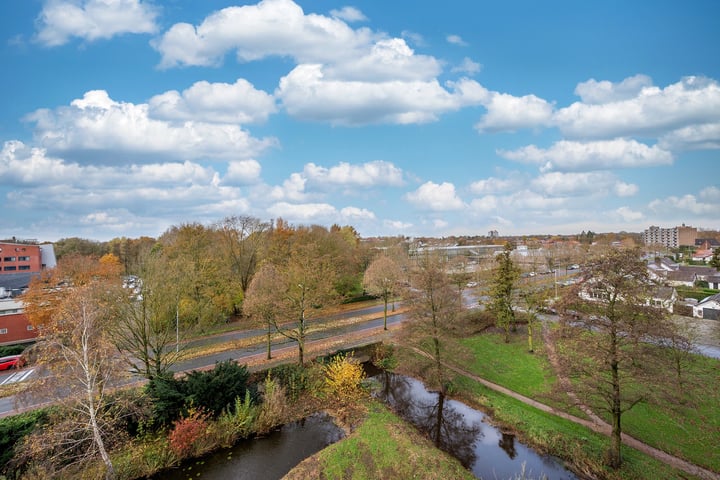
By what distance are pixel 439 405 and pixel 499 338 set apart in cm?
1057

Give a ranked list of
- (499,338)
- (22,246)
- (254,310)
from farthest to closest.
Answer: (22,246) → (499,338) → (254,310)

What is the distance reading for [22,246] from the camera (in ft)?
163

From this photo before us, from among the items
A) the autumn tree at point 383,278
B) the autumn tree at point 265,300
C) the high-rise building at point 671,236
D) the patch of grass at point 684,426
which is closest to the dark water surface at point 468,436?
the patch of grass at point 684,426

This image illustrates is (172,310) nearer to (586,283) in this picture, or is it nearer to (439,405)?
(439,405)

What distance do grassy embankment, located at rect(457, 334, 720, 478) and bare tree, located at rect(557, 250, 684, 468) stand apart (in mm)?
911

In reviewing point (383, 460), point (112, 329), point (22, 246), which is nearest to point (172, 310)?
point (112, 329)

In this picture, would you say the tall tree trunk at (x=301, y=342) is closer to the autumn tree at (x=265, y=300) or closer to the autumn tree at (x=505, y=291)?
the autumn tree at (x=265, y=300)

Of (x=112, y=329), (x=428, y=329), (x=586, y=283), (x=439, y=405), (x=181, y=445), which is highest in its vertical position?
(x=586, y=283)

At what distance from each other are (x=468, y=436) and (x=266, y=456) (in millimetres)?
8452

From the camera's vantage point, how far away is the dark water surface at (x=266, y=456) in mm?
12695

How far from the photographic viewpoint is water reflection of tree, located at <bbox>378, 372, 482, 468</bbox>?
1447 centimetres

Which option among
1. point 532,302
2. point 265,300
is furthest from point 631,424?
point 265,300

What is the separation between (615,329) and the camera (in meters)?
11.3

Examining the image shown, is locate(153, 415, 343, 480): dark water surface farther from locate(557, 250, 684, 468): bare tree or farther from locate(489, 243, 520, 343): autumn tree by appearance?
locate(489, 243, 520, 343): autumn tree
